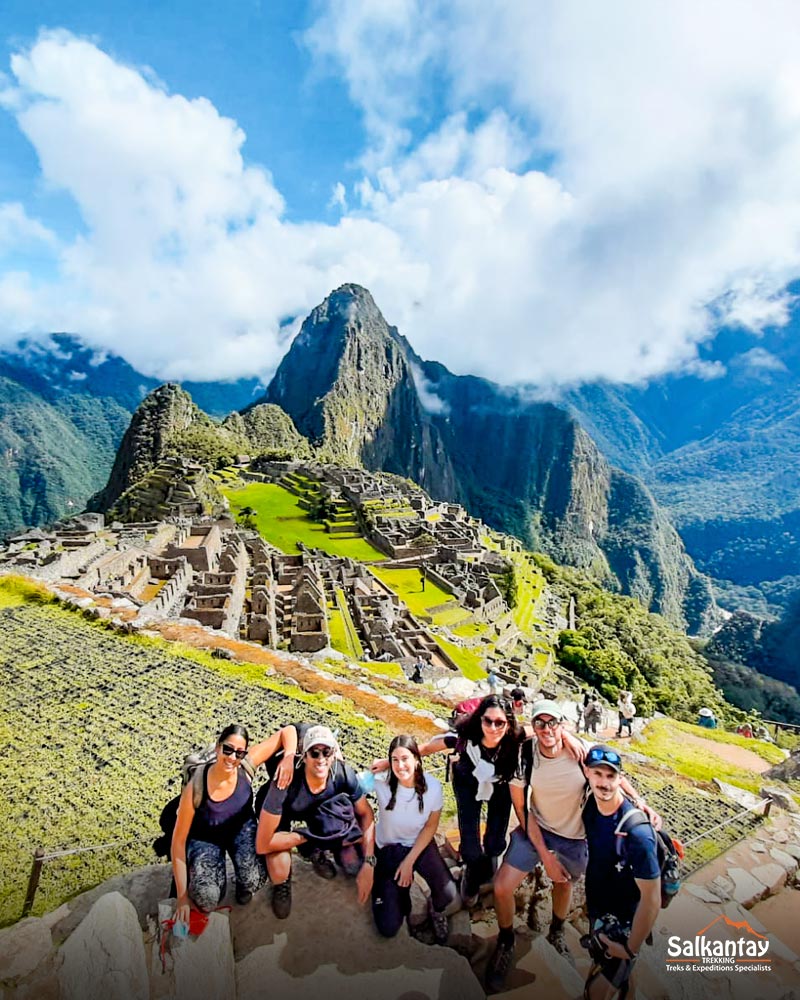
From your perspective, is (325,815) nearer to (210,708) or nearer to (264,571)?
(210,708)

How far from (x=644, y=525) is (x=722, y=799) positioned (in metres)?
170

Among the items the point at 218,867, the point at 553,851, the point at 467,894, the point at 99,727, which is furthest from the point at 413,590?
the point at 218,867

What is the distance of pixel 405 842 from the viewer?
4.15 metres

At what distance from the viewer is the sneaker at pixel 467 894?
4.41 metres

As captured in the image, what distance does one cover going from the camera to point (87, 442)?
132 metres

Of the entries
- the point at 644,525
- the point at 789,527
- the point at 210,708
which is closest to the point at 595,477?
the point at 644,525

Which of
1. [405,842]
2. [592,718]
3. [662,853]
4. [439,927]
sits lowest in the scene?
[439,927]

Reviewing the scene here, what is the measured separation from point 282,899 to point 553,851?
82.6 inches

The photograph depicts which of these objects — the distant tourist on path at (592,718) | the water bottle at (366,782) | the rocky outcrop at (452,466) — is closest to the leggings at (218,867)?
the water bottle at (366,782)

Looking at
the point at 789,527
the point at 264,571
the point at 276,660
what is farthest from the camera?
the point at 789,527

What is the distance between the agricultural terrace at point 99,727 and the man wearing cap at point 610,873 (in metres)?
4.11

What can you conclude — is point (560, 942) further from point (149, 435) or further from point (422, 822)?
point (149, 435)

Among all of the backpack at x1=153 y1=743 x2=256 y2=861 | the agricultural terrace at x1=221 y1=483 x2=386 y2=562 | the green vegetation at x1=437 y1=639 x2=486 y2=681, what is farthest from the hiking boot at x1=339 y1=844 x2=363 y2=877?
the agricultural terrace at x1=221 y1=483 x2=386 y2=562

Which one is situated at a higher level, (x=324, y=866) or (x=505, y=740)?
(x=505, y=740)
